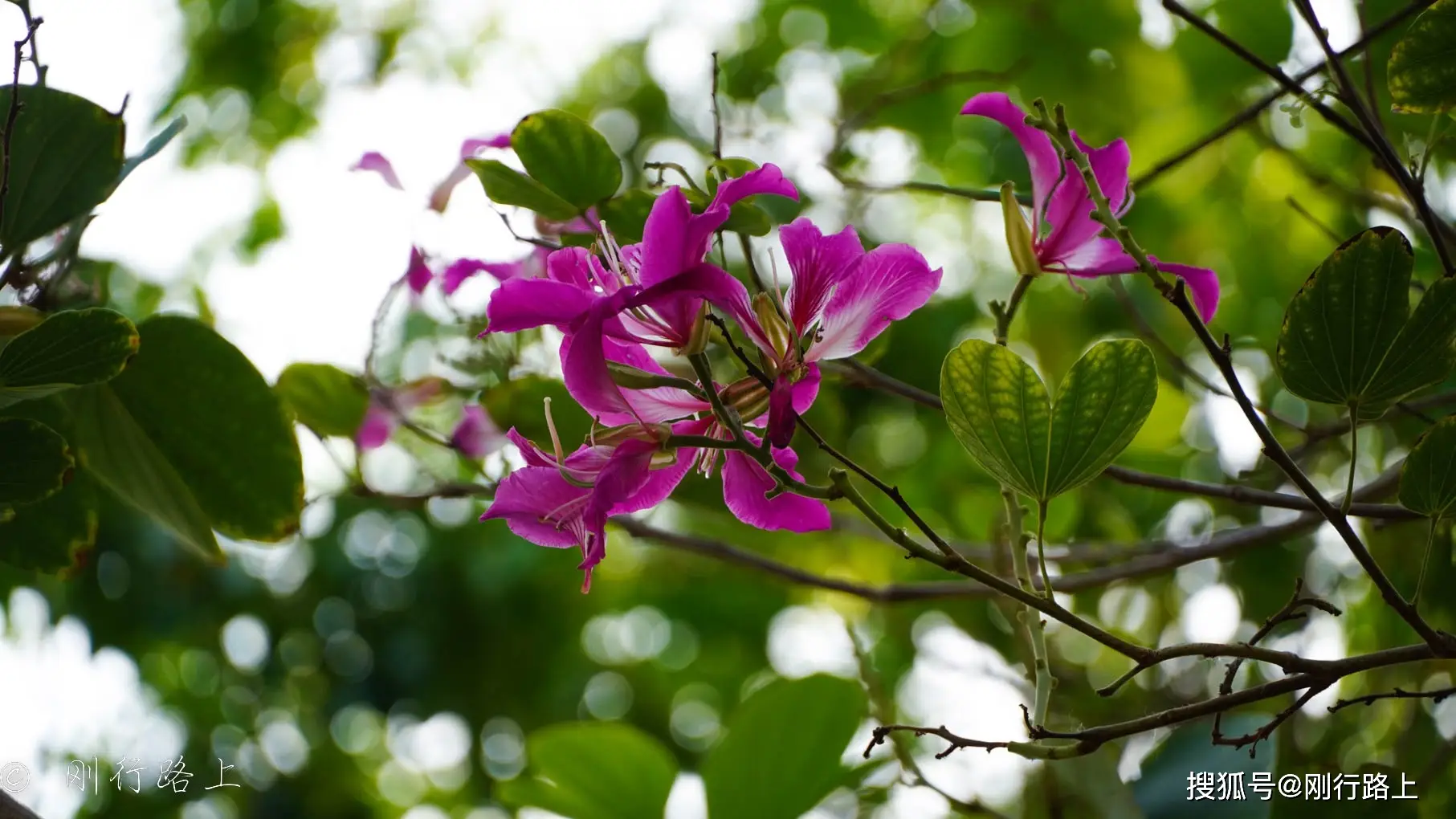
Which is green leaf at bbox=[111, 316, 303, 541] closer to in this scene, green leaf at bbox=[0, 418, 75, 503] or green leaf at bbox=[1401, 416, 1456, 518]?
green leaf at bbox=[0, 418, 75, 503]

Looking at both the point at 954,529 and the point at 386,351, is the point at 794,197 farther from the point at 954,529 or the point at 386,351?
the point at 386,351

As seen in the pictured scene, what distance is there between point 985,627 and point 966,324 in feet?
1.52

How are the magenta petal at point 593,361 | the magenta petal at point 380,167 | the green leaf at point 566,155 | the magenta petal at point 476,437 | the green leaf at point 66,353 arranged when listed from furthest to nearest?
1. the magenta petal at point 476,437
2. the magenta petal at point 380,167
3. the green leaf at point 566,155
4. the green leaf at point 66,353
5. the magenta petal at point 593,361

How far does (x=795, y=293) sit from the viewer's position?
57 centimetres

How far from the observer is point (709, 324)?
533 mm

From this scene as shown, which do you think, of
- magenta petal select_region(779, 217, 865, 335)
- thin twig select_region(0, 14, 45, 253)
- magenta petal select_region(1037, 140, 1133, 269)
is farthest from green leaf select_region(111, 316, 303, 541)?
magenta petal select_region(1037, 140, 1133, 269)

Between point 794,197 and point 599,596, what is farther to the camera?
point 599,596

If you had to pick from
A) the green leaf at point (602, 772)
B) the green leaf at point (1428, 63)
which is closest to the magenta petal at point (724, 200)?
the green leaf at point (1428, 63)

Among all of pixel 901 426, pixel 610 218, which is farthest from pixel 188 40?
pixel 610 218

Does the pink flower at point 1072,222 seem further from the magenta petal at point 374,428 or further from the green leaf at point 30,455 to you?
the magenta petal at point 374,428

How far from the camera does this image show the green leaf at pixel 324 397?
109 centimetres

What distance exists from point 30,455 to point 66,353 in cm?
7

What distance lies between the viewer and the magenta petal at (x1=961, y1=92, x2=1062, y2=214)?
600 millimetres

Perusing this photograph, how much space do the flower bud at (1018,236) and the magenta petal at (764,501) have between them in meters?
0.17
